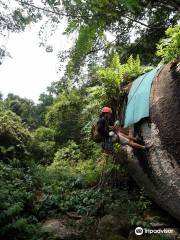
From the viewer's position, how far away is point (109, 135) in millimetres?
8984

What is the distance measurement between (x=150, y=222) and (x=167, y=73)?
10.6ft

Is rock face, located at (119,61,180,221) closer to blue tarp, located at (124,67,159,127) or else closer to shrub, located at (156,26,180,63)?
blue tarp, located at (124,67,159,127)

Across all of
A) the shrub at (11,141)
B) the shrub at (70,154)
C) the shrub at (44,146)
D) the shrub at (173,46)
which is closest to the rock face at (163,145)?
the shrub at (173,46)

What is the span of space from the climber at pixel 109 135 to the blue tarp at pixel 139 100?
40cm

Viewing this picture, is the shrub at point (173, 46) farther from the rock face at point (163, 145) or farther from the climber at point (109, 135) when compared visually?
the climber at point (109, 135)

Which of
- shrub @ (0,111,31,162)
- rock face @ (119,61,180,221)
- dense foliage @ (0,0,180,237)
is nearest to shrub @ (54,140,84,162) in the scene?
dense foliage @ (0,0,180,237)

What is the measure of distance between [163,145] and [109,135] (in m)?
1.35

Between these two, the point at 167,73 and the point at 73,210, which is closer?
the point at 167,73

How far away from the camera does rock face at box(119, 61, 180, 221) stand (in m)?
8.00

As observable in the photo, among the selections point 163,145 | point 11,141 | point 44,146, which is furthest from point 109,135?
point 44,146

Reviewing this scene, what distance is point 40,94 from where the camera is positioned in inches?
1375

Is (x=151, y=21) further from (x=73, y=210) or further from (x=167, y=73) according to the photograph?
(x=73, y=210)

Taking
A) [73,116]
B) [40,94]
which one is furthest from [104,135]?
[40,94]

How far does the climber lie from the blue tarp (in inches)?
15.8
